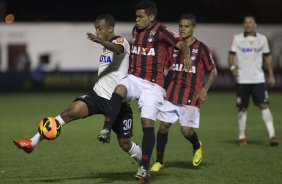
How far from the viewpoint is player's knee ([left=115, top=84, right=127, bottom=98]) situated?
848 cm

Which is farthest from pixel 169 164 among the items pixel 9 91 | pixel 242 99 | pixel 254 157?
pixel 9 91

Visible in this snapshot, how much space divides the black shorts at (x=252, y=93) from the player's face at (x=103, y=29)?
5067 mm

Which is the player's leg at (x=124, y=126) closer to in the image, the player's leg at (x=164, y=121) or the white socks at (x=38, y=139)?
the white socks at (x=38, y=139)

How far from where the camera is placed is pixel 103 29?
29.2 ft

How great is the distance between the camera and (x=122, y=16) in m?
33.0

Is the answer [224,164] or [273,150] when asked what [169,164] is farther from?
[273,150]

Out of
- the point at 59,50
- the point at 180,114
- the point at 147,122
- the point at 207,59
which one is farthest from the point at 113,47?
the point at 59,50

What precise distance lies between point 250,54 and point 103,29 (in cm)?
523

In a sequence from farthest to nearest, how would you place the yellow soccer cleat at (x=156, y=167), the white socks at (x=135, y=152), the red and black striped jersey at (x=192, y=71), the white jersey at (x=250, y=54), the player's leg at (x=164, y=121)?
the white jersey at (x=250, y=54) → the red and black striped jersey at (x=192, y=71) → the player's leg at (x=164, y=121) → the yellow soccer cleat at (x=156, y=167) → the white socks at (x=135, y=152)

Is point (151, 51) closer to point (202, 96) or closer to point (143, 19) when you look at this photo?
point (143, 19)

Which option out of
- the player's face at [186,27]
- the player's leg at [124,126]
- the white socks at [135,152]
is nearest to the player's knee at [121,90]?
the player's leg at [124,126]

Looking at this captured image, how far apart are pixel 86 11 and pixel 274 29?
9321 mm

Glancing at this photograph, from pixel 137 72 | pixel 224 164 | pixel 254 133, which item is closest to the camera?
pixel 137 72

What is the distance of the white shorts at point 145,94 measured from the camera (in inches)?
338
